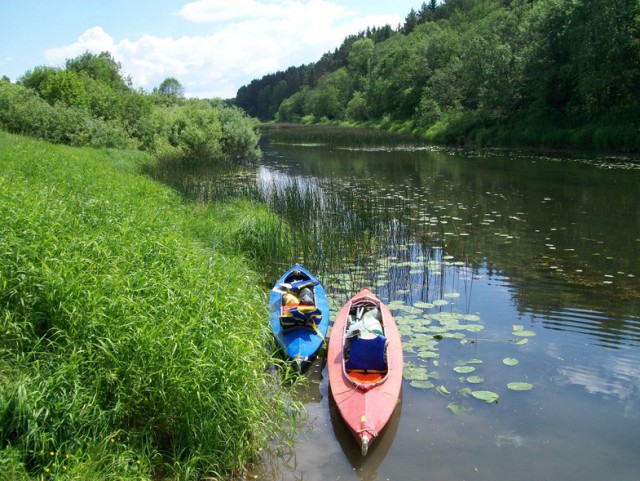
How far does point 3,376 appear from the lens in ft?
13.1

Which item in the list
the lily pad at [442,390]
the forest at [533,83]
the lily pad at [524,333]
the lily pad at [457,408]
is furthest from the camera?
the forest at [533,83]

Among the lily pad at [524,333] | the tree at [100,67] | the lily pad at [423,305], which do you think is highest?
the tree at [100,67]

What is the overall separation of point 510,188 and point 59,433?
16886 mm

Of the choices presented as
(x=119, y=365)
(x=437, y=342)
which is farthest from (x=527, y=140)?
(x=119, y=365)

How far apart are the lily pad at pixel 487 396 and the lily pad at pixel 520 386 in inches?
11.0

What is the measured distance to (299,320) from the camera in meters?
6.77

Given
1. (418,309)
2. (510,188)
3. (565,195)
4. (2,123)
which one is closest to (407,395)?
(418,309)

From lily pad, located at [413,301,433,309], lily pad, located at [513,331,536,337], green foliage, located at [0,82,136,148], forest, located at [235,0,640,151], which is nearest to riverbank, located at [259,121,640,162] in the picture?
forest, located at [235,0,640,151]

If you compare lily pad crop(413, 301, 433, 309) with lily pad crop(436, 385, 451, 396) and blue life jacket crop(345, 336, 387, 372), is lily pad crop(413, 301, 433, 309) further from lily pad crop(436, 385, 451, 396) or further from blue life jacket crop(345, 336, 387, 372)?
blue life jacket crop(345, 336, 387, 372)

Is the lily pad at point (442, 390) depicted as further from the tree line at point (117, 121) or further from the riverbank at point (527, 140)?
the riverbank at point (527, 140)

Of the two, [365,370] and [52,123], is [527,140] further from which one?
[365,370]

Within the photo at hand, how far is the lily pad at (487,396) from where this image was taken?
18.4 ft

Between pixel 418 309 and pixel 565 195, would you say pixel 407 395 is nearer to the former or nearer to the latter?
pixel 418 309

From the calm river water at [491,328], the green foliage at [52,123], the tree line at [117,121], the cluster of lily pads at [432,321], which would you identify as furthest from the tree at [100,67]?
the cluster of lily pads at [432,321]
